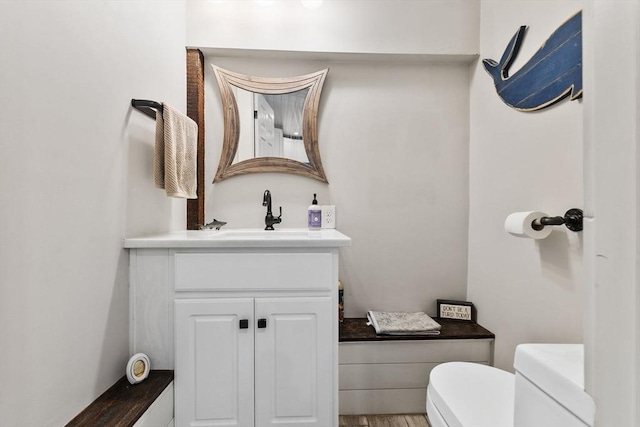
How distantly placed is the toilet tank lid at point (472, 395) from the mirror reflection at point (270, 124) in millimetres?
1462

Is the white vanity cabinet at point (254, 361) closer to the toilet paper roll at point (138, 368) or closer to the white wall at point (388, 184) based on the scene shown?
the toilet paper roll at point (138, 368)

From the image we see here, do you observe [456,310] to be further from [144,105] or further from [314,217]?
[144,105]

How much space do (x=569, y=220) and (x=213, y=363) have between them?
5.11 feet

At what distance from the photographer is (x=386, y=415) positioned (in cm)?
172

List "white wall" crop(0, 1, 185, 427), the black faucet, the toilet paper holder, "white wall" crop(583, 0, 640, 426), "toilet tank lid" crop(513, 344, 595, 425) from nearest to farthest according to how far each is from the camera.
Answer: "white wall" crop(583, 0, 640, 426) → "toilet tank lid" crop(513, 344, 595, 425) → "white wall" crop(0, 1, 185, 427) → the toilet paper holder → the black faucet

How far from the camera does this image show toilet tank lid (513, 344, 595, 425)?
1.44 feet

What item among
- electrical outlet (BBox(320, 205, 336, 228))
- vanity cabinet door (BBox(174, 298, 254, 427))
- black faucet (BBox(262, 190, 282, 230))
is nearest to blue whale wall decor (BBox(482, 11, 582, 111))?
electrical outlet (BBox(320, 205, 336, 228))

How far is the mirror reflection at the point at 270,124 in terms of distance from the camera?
6.54ft

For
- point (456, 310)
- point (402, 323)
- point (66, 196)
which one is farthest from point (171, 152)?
point (456, 310)

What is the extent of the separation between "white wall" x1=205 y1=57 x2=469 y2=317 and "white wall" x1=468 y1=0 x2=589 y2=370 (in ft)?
0.44

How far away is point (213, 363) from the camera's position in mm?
1226

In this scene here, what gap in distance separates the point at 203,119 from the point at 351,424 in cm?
208

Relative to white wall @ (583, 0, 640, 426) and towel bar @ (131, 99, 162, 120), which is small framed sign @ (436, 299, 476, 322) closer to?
white wall @ (583, 0, 640, 426)

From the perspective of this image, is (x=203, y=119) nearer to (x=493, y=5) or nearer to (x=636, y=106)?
(x=493, y=5)
